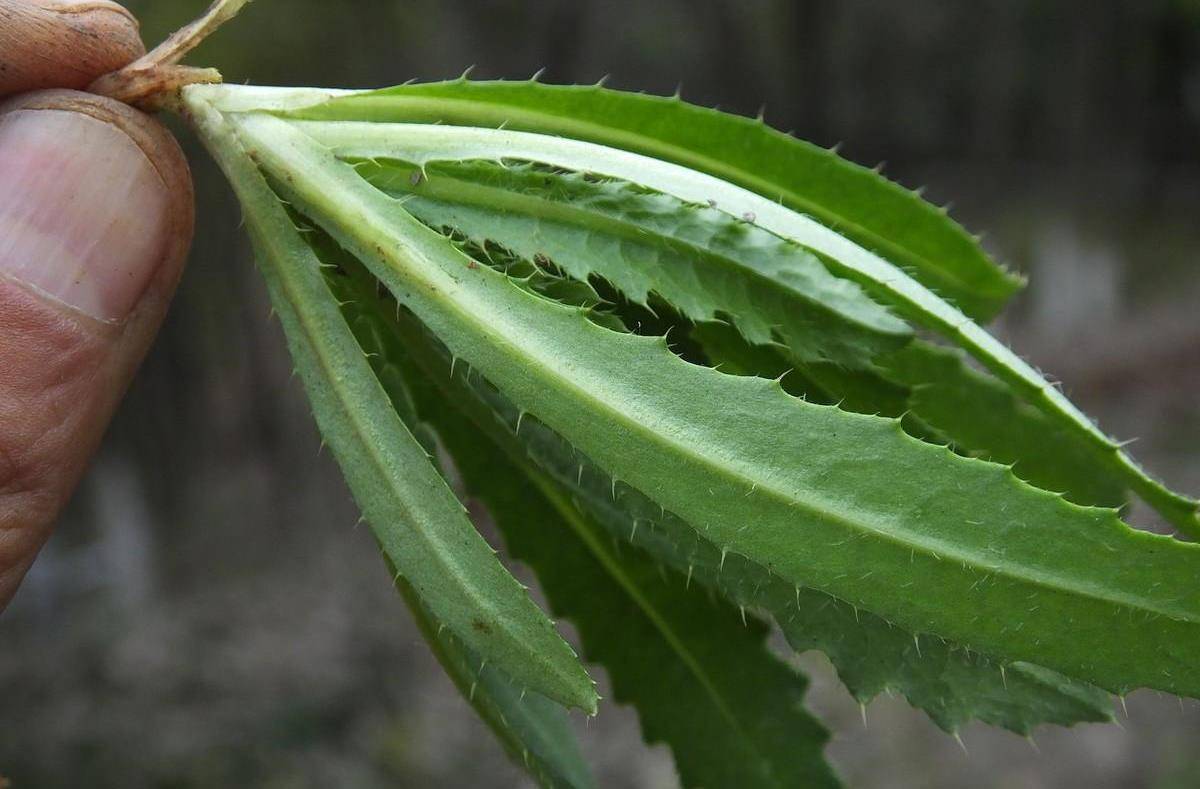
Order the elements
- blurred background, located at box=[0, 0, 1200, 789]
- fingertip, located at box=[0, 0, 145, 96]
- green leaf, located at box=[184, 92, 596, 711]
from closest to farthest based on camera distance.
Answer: green leaf, located at box=[184, 92, 596, 711]
fingertip, located at box=[0, 0, 145, 96]
blurred background, located at box=[0, 0, 1200, 789]

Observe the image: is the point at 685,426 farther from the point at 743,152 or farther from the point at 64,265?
the point at 64,265

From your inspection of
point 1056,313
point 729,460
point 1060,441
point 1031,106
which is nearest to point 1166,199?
point 1031,106

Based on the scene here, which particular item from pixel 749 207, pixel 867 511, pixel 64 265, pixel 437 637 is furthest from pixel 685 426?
pixel 64 265

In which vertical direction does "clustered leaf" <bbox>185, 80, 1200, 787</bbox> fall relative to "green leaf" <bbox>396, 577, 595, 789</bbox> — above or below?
above

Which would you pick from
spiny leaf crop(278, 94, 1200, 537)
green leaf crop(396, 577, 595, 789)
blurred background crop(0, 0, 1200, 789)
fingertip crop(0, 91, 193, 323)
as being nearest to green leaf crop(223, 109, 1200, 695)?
spiny leaf crop(278, 94, 1200, 537)

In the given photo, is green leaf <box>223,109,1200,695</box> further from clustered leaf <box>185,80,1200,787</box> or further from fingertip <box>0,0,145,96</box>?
fingertip <box>0,0,145,96</box>

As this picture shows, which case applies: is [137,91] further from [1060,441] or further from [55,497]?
[1060,441]

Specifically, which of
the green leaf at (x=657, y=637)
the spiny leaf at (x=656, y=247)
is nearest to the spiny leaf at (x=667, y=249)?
the spiny leaf at (x=656, y=247)

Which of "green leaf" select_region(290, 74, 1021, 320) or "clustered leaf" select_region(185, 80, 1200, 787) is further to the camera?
"green leaf" select_region(290, 74, 1021, 320)
